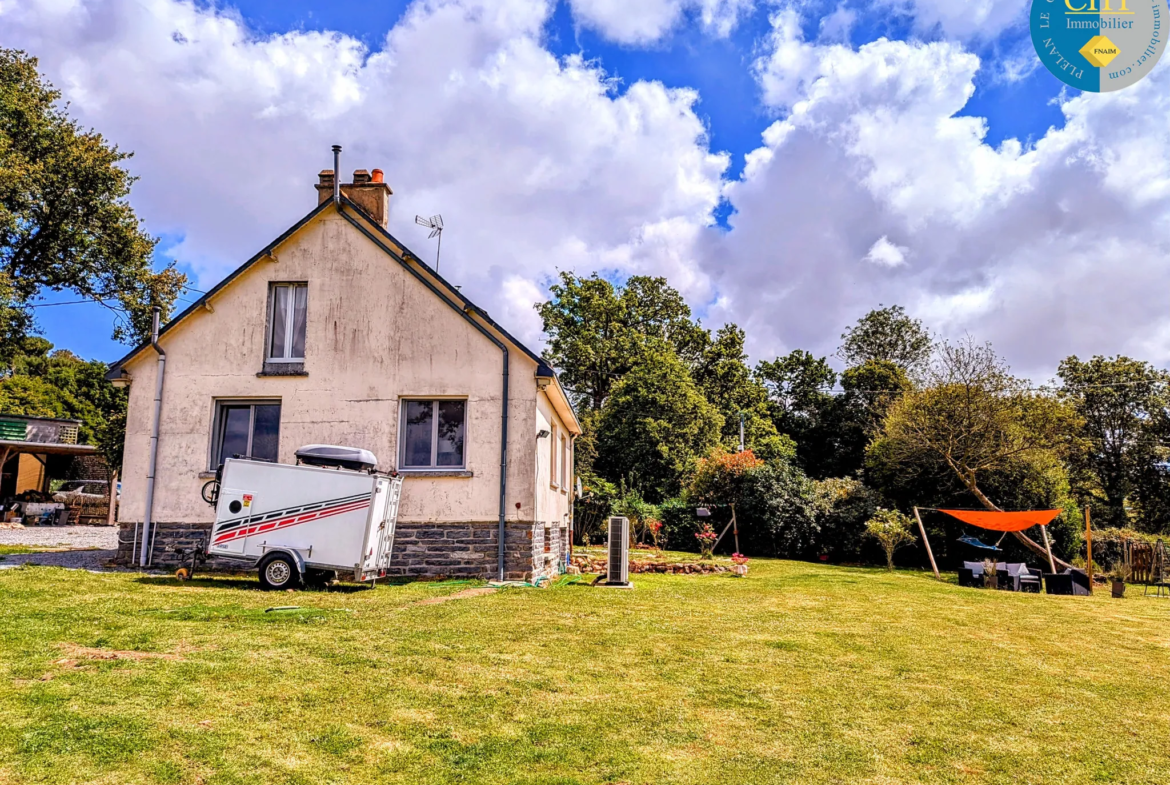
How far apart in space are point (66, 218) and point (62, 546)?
623 inches

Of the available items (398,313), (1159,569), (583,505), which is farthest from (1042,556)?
(398,313)

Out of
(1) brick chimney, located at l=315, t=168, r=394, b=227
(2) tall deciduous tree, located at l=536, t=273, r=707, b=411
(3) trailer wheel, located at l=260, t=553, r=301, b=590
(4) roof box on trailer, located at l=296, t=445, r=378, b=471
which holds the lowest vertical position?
(3) trailer wheel, located at l=260, t=553, r=301, b=590

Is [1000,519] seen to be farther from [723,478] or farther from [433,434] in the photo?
[433,434]

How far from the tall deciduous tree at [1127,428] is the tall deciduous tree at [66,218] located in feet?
139

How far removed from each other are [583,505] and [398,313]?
15.9m

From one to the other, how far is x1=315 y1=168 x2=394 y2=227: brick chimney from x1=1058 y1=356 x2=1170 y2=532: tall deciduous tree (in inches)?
1432

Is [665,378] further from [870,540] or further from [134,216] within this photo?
[134,216]

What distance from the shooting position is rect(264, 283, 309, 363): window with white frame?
14.6 meters

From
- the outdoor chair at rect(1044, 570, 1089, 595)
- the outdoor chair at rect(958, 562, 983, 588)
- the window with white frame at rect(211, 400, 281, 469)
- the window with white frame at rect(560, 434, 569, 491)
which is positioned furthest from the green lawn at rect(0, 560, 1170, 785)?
the window with white frame at rect(560, 434, 569, 491)

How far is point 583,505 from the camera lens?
28.8 meters

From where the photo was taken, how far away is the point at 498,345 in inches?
558

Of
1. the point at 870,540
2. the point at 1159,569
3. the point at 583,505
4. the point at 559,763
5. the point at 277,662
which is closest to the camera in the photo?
the point at 559,763

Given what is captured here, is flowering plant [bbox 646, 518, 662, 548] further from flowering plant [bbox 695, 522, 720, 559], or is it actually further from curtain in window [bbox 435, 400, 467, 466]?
curtain in window [bbox 435, 400, 467, 466]

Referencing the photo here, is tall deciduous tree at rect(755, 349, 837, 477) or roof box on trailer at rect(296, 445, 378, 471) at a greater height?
tall deciduous tree at rect(755, 349, 837, 477)
